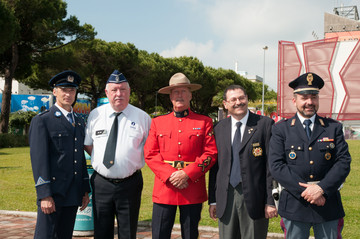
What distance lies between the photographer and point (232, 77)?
59125 millimetres

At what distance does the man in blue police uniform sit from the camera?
3512 mm

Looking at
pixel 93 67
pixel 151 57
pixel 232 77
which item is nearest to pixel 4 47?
pixel 93 67

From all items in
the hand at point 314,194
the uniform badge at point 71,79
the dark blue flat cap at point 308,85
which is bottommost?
the hand at point 314,194

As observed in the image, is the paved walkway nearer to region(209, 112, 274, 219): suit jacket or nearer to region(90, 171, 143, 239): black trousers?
region(90, 171, 143, 239): black trousers

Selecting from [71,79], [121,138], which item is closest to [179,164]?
[121,138]

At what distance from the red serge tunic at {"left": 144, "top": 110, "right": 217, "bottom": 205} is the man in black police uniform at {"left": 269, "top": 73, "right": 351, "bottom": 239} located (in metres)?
0.72

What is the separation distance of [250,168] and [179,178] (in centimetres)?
69

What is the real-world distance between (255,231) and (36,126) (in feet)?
7.53

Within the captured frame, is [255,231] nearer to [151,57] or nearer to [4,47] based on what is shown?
[4,47]

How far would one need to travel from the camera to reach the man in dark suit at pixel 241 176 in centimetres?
355

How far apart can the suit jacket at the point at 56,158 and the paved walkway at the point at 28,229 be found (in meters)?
2.11

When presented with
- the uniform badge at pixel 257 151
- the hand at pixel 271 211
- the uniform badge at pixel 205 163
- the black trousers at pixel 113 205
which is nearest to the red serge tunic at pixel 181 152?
the uniform badge at pixel 205 163

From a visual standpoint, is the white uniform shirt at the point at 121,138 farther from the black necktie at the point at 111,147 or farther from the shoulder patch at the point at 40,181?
the shoulder patch at the point at 40,181

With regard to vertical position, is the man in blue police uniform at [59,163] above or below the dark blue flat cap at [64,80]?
below
